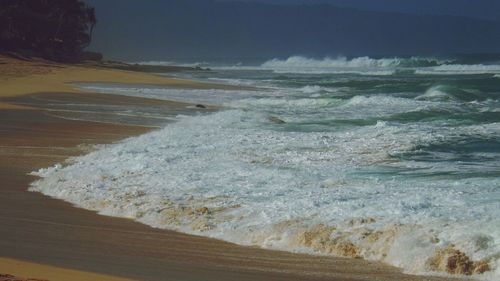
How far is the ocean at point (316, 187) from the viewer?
7.23m

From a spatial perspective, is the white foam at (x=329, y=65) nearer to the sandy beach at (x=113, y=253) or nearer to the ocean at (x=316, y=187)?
the ocean at (x=316, y=187)

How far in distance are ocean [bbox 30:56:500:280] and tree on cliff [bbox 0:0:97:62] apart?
145 ft

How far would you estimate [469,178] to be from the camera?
10070mm

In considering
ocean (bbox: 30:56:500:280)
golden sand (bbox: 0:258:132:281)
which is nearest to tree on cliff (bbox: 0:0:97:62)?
ocean (bbox: 30:56:500:280)

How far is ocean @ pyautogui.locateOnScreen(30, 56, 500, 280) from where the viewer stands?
7234 mm

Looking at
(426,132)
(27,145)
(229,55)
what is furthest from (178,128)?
(229,55)

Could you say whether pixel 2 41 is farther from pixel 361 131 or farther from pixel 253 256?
pixel 253 256

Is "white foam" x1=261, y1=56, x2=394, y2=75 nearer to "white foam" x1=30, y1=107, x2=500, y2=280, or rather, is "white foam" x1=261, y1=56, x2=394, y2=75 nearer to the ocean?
the ocean

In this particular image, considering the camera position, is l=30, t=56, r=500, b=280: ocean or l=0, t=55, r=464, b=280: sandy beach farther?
l=30, t=56, r=500, b=280: ocean

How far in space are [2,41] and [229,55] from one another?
107 metres

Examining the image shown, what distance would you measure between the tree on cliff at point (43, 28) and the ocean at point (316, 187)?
4408 cm

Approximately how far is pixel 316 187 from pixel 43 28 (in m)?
55.4

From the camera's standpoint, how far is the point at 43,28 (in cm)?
6178

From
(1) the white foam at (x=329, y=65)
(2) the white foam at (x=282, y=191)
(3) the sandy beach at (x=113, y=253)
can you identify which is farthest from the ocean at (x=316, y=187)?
(1) the white foam at (x=329, y=65)
